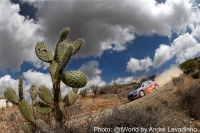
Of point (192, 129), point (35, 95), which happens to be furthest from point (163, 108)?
point (35, 95)

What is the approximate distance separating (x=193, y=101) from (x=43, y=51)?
19.6 ft

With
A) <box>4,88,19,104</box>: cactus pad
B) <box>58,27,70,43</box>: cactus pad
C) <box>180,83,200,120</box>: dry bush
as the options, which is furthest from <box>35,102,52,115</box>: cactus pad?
<box>180,83,200,120</box>: dry bush

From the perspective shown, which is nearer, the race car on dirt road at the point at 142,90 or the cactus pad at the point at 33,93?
the cactus pad at the point at 33,93

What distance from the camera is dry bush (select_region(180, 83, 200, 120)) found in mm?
8367

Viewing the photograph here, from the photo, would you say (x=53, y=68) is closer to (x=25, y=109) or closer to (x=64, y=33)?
(x=64, y=33)

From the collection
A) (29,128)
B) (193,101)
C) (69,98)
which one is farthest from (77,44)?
(193,101)

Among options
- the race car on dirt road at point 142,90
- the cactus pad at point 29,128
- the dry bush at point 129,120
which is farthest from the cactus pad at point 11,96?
the race car on dirt road at point 142,90

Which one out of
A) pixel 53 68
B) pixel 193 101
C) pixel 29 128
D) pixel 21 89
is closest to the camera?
pixel 53 68

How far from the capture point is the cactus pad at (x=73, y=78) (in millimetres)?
5047

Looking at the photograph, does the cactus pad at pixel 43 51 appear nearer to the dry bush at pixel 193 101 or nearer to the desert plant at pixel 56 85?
the desert plant at pixel 56 85

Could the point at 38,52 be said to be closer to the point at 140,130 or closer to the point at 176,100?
the point at 140,130

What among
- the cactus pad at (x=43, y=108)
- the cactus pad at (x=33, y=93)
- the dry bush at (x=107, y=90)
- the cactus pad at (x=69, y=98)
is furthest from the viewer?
the dry bush at (x=107, y=90)

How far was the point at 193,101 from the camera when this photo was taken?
9000 millimetres

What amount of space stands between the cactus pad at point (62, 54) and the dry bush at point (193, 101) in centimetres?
521
